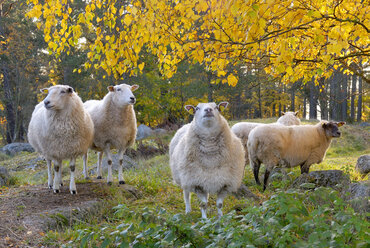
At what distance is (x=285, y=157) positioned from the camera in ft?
26.9

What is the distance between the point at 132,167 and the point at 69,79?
17.7 meters

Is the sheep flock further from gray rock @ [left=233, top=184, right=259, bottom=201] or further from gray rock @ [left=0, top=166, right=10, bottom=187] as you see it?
gray rock @ [left=0, top=166, right=10, bottom=187]

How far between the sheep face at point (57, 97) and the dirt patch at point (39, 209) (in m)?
1.72

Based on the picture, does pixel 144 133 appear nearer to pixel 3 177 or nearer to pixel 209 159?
pixel 3 177

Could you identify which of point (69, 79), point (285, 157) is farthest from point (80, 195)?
point (69, 79)

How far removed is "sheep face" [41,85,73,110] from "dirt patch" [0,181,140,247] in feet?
5.65

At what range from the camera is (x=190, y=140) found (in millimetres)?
5145

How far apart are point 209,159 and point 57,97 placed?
3.52 metres

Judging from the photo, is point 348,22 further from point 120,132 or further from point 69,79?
point 69,79

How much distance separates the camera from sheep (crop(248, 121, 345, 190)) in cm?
793

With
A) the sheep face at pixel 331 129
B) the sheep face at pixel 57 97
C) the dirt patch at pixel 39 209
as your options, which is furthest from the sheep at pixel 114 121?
the sheep face at pixel 331 129

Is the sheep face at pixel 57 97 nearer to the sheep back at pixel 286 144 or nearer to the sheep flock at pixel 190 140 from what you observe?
the sheep flock at pixel 190 140

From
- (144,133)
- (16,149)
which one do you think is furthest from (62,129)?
(16,149)

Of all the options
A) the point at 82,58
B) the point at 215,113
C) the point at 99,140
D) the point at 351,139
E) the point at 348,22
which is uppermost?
the point at 82,58
